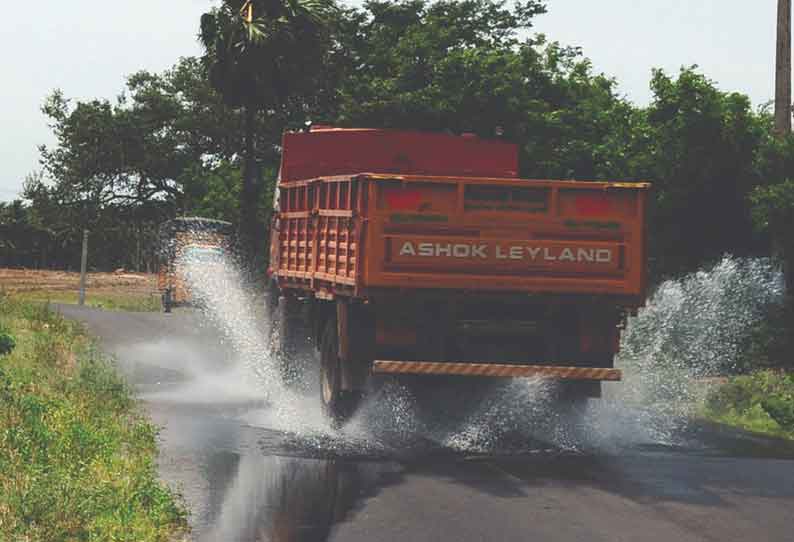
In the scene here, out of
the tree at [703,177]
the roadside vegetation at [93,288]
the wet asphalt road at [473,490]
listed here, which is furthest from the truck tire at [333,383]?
the roadside vegetation at [93,288]

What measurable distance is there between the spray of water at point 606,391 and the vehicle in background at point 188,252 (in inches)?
514

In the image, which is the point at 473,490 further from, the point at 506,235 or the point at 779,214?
the point at 779,214

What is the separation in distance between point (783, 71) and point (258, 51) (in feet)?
61.8

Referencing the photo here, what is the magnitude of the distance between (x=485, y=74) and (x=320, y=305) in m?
29.3

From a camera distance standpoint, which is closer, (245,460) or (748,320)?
(245,460)

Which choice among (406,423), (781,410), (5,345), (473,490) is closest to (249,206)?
(5,345)

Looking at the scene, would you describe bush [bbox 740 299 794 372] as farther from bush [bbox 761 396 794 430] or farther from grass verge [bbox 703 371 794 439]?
bush [bbox 761 396 794 430]

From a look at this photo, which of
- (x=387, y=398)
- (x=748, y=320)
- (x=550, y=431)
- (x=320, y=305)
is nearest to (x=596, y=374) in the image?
(x=550, y=431)

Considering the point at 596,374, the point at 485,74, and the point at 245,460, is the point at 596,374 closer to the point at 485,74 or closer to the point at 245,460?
the point at 245,460

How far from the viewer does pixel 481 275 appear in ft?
47.6

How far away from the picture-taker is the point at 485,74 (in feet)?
151

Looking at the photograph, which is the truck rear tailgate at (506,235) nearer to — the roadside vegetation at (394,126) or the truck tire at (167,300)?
the roadside vegetation at (394,126)

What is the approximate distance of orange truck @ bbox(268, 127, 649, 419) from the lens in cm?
1435

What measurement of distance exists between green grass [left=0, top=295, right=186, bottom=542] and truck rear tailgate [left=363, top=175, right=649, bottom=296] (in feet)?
9.67
